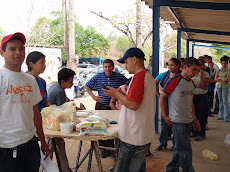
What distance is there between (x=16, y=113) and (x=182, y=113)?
2.20 meters

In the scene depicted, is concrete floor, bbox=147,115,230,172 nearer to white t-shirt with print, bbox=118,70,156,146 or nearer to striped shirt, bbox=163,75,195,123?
striped shirt, bbox=163,75,195,123

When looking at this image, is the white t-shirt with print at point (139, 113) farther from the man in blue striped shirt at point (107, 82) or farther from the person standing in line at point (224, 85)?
the person standing in line at point (224, 85)

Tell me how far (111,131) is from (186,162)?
3.77 ft

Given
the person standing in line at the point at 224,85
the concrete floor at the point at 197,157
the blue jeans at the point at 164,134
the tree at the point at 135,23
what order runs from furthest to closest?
the tree at the point at 135,23 < the person standing in line at the point at 224,85 < the blue jeans at the point at 164,134 < the concrete floor at the point at 197,157

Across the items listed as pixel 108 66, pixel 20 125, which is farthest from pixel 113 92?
pixel 108 66

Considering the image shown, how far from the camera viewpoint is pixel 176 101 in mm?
3744

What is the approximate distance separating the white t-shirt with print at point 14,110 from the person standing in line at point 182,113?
2012 mm

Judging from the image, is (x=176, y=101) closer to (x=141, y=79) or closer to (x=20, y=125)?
(x=141, y=79)

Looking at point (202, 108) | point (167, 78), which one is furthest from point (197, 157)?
point (167, 78)

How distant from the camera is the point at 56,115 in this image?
334 cm

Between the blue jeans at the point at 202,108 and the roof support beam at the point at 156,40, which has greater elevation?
the roof support beam at the point at 156,40

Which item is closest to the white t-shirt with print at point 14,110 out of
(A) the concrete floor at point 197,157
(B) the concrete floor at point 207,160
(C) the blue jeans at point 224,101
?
(A) the concrete floor at point 197,157

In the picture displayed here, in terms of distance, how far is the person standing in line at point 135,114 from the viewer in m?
2.80

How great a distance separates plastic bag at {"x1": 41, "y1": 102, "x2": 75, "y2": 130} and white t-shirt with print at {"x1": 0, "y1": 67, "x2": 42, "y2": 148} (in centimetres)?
86
